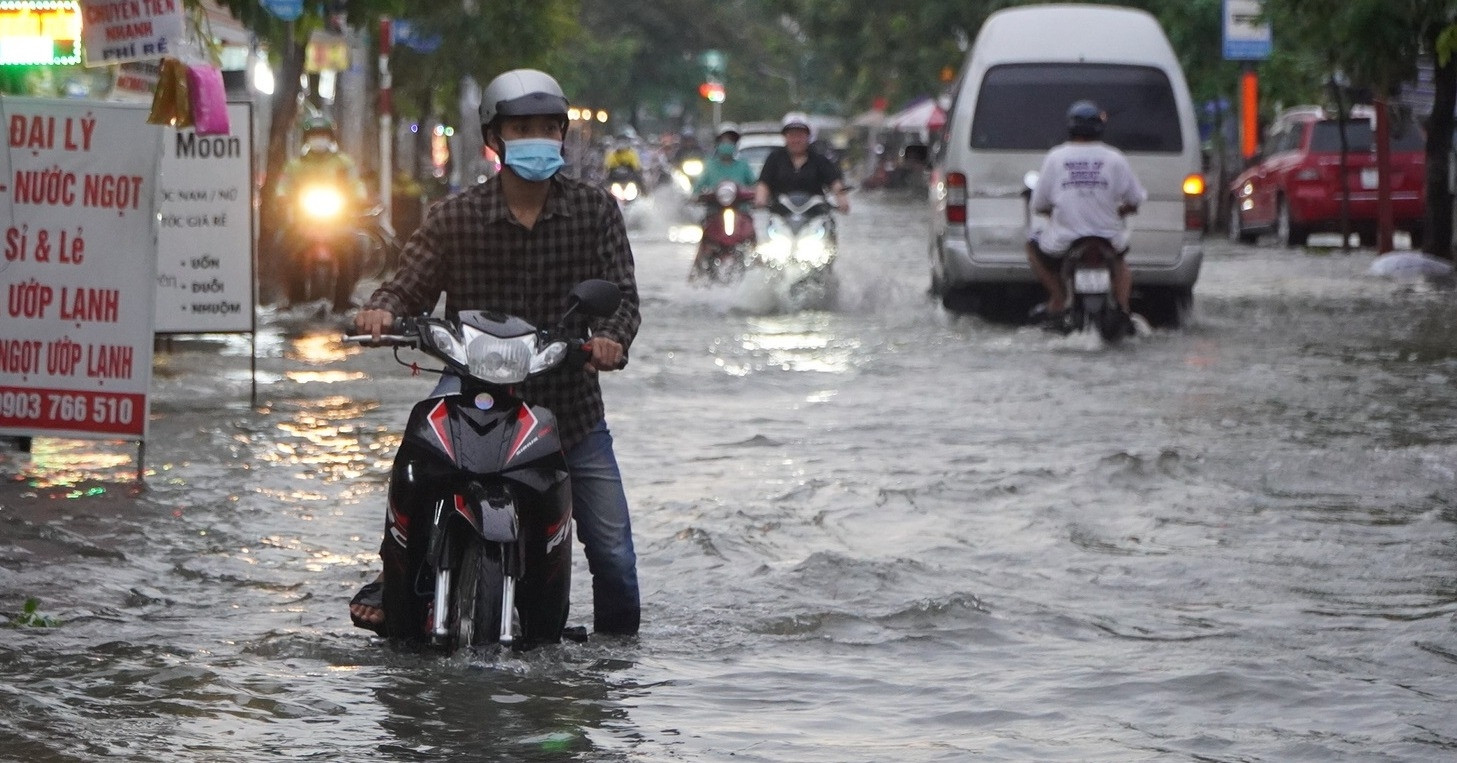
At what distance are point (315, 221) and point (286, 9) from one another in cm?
533

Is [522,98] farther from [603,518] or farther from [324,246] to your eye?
[324,246]

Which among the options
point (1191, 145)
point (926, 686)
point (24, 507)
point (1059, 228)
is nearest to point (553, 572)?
point (926, 686)

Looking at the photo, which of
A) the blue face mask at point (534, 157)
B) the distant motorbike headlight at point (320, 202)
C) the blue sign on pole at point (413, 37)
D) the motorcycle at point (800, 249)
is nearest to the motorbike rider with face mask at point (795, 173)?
the motorcycle at point (800, 249)

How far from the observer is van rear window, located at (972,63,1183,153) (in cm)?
1812

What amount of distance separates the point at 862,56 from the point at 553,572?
6401 centimetres

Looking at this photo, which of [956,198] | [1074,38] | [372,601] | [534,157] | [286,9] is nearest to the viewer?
[534,157]

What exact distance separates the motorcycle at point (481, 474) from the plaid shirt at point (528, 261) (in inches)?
10.1

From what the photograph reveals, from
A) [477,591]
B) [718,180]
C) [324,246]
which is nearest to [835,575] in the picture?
[477,591]

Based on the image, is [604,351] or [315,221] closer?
[604,351]

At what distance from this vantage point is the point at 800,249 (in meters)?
20.3

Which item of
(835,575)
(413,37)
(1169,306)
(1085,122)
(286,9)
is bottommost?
(835,575)

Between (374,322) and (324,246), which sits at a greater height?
(324,246)

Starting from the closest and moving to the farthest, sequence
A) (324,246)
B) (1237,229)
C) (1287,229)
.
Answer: (324,246)
(1287,229)
(1237,229)

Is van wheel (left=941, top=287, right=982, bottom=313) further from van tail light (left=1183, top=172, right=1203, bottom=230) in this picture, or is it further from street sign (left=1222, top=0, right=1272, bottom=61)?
street sign (left=1222, top=0, right=1272, bottom=61)
